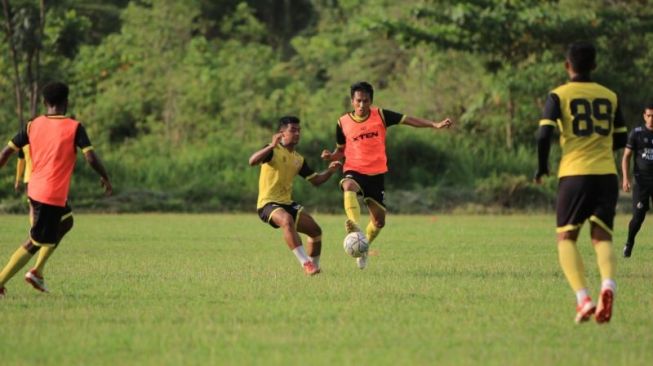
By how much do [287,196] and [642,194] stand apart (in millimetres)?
5217

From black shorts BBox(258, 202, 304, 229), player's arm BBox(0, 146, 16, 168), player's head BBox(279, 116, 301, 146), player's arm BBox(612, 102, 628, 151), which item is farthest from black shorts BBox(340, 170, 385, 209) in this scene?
player's arm BBox(612, 102, 628, 151)

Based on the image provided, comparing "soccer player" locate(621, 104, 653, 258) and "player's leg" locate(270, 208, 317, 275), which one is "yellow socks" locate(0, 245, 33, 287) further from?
"soccer player" locate(621, 104, 653, 258)

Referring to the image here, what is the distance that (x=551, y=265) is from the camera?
15062 mm

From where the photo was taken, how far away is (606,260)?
939 cm

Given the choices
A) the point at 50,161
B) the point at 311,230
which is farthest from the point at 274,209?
the point at 50,161

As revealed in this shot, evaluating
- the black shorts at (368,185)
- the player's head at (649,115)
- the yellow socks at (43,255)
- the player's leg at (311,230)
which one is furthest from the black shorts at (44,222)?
the player's head at (649,115)

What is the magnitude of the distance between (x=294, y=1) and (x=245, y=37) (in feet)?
13.3

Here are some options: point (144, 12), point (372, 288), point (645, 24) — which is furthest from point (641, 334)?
point (144, 12)

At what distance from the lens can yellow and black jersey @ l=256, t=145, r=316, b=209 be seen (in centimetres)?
1365

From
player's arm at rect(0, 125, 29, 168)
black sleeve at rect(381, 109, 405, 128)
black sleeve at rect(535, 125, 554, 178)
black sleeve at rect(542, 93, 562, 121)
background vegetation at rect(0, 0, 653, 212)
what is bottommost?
background vegetation at rect(0, 0, 653, 212)

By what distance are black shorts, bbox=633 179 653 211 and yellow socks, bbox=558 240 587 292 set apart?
7124 mm

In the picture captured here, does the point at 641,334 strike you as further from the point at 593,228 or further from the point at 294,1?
the point at 294,1

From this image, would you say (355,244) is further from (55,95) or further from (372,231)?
(55,95)

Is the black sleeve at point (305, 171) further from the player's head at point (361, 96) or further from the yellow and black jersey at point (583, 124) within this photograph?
the yellow and black jersey at point (583, 124)
